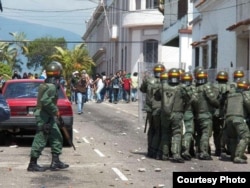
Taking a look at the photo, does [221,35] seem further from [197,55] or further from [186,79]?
[186,79]

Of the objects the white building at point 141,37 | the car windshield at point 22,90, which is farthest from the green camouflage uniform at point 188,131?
the white building at point 141,37

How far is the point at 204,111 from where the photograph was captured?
14336 millimetres

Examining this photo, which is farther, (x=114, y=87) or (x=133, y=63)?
(x=133, y=63)

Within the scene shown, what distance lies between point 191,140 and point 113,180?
3.20 m

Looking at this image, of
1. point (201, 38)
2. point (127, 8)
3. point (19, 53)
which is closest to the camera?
point (201, 38)

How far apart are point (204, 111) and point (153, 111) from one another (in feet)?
3.44

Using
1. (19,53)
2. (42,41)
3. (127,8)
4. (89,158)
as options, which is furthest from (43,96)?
(42,41)

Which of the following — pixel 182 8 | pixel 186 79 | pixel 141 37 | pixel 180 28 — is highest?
pixel 182 8

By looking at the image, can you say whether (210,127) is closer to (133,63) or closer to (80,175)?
(80,175)

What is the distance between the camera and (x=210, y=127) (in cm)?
1442

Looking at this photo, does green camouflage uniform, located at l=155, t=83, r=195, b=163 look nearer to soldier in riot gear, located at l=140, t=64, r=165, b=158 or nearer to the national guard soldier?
soldier in riot gear, located at l=140, t=64, r=165, b=158

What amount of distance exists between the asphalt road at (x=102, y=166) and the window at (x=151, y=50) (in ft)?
107

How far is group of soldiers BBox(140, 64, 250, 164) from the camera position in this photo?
1370 cm

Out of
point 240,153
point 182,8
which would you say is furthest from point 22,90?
point 182,8
